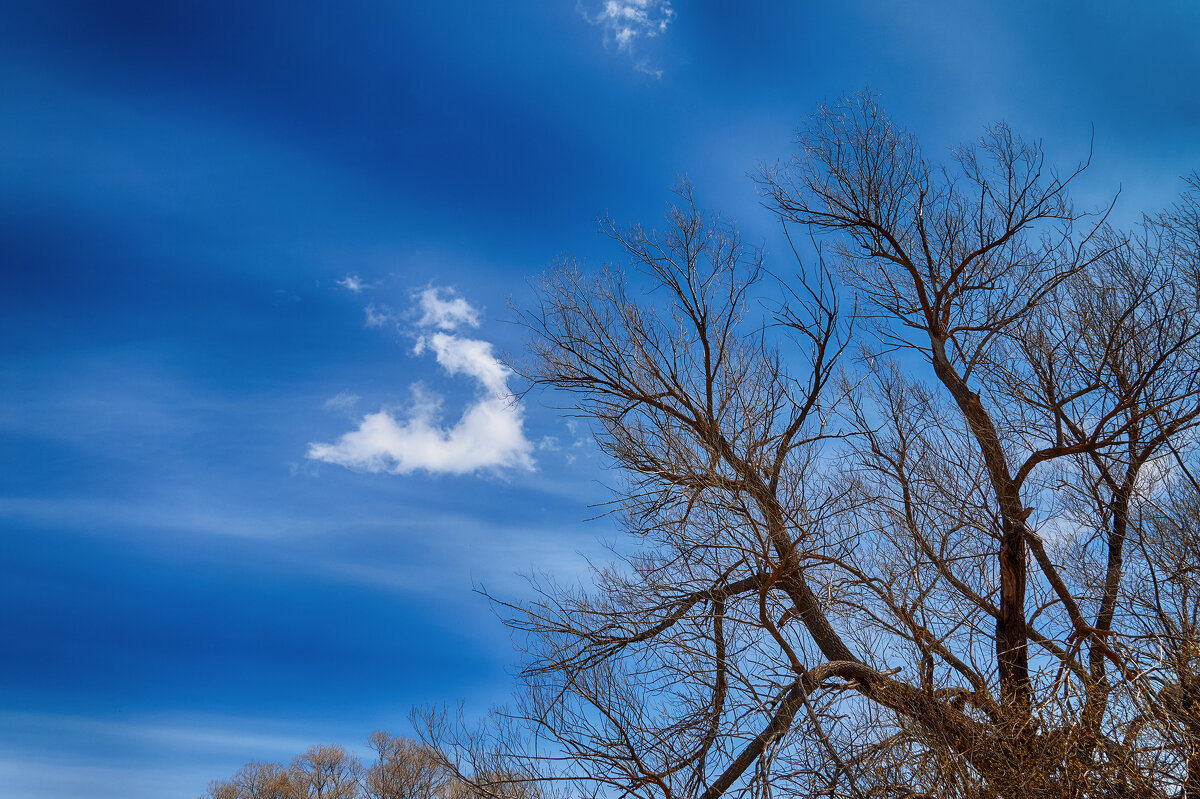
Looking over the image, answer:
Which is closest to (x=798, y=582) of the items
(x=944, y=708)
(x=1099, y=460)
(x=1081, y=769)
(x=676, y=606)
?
(x=676, y=606)

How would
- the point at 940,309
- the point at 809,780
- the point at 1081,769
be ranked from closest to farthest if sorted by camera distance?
1. the point at 1081,769
2. the point at 809,780
3. the point at 940,309

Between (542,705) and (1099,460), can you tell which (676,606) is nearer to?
(542,705)

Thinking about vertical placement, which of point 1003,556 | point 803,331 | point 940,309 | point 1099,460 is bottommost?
point 1003,556

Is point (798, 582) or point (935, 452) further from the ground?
point (935, 452)

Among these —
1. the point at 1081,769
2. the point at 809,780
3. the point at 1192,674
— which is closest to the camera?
the point at 1081,769

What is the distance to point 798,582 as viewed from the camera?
6988 mm

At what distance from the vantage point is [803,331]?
23.7ft

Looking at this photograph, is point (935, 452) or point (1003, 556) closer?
point (1003, 556)

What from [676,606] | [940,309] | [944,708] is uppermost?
[940,309]

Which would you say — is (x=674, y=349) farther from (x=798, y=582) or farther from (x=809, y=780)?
(x=809, y=780)

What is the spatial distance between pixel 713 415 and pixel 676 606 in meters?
2.06

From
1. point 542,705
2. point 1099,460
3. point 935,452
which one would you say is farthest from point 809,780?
point 1099,460

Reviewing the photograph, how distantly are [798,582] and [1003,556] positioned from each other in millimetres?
2351

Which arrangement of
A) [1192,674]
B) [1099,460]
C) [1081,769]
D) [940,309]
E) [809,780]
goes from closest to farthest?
[1081,769] < [1192,674] < [809,780] < [1099,460] < [940,309]
